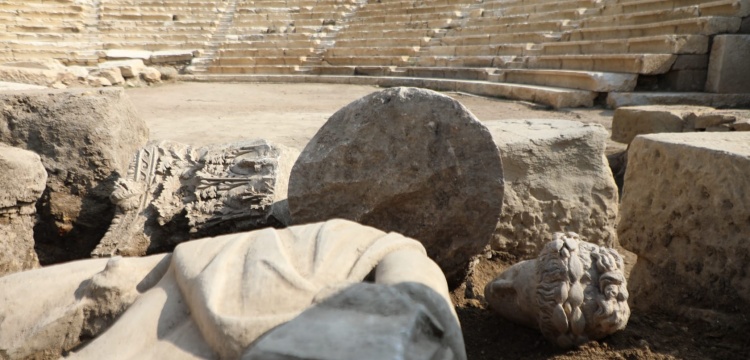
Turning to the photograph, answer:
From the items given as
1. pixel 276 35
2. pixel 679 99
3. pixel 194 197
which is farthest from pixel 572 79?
pixel 276 35

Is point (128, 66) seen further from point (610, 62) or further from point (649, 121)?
point (649, 121)

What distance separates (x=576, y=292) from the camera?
220cm

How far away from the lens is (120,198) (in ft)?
11.8

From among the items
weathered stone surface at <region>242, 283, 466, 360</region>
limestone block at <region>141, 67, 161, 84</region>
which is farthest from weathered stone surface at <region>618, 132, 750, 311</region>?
limestone block at <region>141, 67, 161, 84</region>

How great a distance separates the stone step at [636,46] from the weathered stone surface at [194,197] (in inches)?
258

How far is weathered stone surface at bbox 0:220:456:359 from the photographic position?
1.68 m

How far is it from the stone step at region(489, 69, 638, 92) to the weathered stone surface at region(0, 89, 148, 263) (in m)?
6.65

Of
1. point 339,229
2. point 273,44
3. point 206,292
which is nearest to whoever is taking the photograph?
point 206,292

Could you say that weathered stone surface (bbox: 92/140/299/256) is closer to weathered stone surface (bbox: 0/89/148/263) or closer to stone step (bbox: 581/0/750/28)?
weathered stone surface (bbox: 0/89/148/263)

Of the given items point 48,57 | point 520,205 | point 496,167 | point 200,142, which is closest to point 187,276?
point 496,167

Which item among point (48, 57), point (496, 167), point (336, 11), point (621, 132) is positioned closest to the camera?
point (496, 167)

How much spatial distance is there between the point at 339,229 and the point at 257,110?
6803 millimetres

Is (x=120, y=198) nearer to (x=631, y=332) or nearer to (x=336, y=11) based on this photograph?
(x=631, y=332)

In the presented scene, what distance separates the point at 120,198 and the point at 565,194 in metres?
2.50
